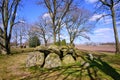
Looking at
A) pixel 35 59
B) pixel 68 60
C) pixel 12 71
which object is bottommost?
pixel 12 71

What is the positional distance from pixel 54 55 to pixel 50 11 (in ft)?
54.2

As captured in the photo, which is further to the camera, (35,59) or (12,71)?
(35,59)

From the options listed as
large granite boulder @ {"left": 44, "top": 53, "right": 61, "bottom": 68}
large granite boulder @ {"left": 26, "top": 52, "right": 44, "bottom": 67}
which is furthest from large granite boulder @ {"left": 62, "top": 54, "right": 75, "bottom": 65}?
large granite boulder @ {"left": 26, "top": 52, "right": 44, "bottom": 67}

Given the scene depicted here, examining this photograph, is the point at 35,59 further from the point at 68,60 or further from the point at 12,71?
the point at 68,60

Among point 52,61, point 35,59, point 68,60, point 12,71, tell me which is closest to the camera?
point 12,71

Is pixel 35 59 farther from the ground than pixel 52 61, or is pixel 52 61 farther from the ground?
pixel 35 59

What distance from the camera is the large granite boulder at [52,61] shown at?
11.4 meters

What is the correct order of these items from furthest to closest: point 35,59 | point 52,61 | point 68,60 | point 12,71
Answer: point 68,60 → point 35,59 → point 52,61 → point 12,71

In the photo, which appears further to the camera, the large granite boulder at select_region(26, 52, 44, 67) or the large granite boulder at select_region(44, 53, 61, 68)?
the large granite boulder at select_region(26, 52, 44, 67)

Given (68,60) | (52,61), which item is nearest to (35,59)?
(52,61)

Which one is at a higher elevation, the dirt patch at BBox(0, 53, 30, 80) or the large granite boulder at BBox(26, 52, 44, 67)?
the large granite boulder at BBox(26, 52, 44, 67)

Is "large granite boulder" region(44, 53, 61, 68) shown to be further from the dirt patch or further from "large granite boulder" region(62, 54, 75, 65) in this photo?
the dirt patch

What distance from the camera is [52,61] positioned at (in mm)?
11500

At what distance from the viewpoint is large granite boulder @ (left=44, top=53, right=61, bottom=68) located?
11.4m
